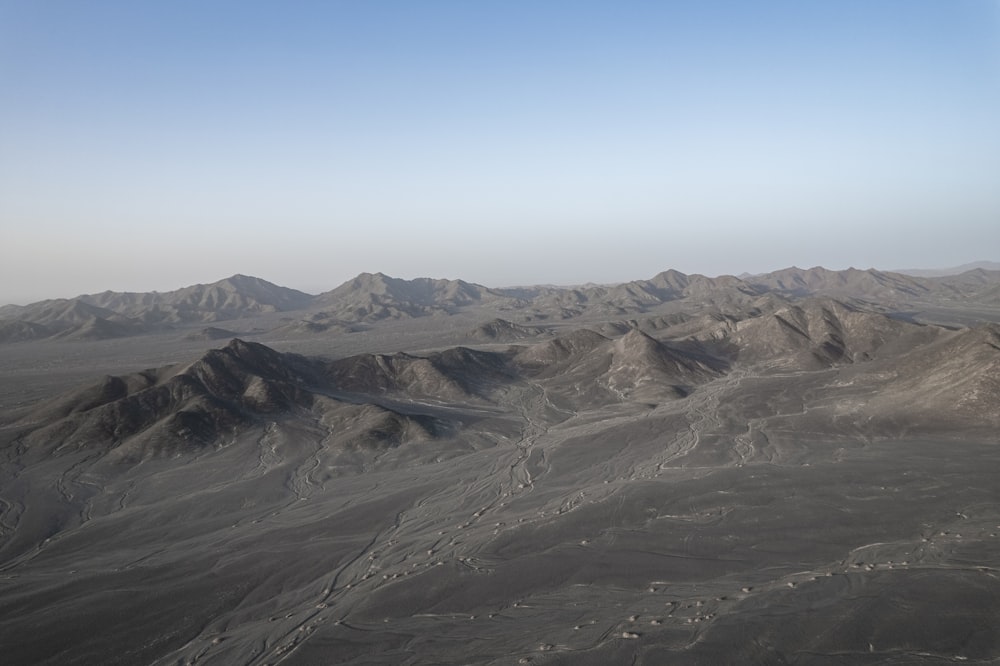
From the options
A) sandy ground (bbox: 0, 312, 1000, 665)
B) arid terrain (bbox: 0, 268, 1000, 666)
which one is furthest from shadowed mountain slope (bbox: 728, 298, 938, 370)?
sandy ground (bbox: 0, 312, 1000, 665)

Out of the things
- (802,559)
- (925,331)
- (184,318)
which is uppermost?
(184,318)

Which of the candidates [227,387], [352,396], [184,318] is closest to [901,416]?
[352,396]

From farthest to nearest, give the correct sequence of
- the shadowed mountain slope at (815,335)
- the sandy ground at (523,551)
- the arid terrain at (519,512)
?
the shadowed mountain slope at (815,335)
the arid terrain at (519,512)
the sandy ground at (523,551)

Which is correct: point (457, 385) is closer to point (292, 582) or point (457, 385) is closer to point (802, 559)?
point (292, 582)

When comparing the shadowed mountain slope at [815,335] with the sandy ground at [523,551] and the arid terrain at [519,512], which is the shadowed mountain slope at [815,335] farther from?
the sandy ground at [523,551]

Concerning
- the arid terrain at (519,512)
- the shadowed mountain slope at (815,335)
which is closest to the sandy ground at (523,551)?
the arid terrain at (519,512)

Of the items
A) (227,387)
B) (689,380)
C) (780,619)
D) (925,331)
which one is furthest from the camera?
(925,331)

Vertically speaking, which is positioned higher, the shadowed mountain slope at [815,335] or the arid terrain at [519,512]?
the shadowed mountain slope at [815,335]

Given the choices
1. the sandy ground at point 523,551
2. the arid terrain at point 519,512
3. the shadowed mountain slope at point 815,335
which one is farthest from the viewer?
the shadowed mountain slope at point 815,335

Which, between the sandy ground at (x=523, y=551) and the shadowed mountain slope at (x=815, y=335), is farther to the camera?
the shadowed mountain slope at (x=815, y=335)
